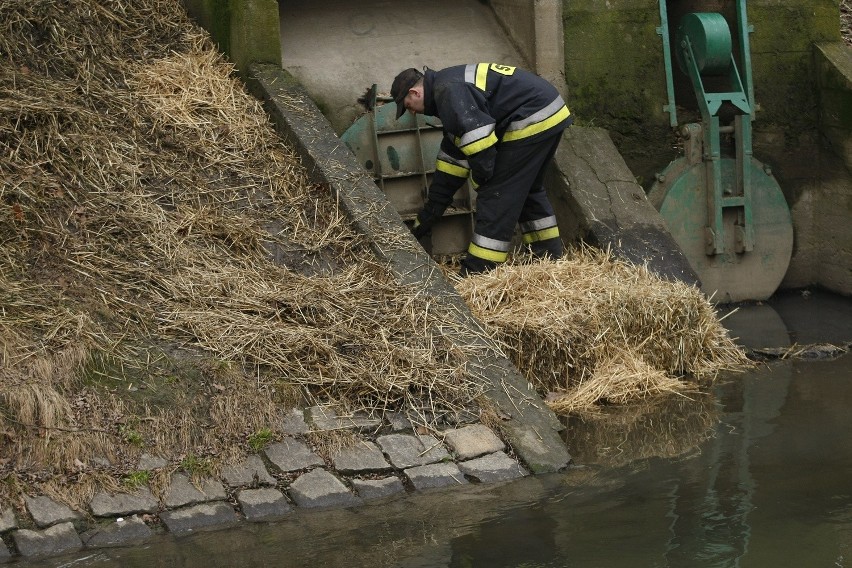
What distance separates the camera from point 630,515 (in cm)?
534

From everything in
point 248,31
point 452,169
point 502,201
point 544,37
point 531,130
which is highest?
point 248,31

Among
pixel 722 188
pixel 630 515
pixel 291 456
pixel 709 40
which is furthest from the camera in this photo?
pixel 722 188

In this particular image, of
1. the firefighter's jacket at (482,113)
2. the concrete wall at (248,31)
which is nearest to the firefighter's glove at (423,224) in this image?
the firefighter's jacket at (482,113)

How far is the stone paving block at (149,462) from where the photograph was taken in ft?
18.1

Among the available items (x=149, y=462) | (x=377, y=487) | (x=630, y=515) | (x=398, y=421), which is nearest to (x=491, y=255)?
(x=398, y=421)

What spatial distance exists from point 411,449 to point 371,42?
4.86 metres

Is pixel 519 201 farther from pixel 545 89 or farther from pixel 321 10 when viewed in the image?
pixel 321 10

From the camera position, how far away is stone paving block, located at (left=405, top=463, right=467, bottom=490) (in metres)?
5.81

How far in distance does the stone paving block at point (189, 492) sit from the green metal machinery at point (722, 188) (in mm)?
5339

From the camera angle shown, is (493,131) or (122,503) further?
(493,131)

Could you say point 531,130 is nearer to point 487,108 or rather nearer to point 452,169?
point 487,108

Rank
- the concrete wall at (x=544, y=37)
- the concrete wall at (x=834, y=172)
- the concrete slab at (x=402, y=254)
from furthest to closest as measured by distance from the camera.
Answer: the concrete wall at (x=834, y=172) < the concrete wall at (x=544, y=37) < the concrete slab at (x=402, y=254)

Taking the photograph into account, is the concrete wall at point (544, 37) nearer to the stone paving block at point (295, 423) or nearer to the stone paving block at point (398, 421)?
the stone paving block at point (398, 421)

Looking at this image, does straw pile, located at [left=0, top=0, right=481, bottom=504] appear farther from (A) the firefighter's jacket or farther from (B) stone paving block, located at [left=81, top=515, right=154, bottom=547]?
(A) the firefighter's jacket
